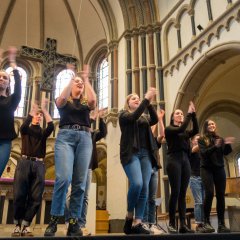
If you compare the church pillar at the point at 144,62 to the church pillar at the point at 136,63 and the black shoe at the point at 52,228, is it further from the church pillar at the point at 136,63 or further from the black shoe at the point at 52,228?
the black shoe at the point at 52,228

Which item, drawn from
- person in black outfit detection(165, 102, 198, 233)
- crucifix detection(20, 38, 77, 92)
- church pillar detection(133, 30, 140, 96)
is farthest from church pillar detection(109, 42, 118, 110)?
person in black outfit detection(165, 102, 198, 233)

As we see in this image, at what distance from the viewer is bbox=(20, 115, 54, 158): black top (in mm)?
4051

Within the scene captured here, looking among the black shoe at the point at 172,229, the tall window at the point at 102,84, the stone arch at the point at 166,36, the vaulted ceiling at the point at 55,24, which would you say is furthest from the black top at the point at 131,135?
the vaulted ceiling at the point at 55,24

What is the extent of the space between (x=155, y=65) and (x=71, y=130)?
767cm

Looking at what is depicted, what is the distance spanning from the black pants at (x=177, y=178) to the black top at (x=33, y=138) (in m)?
1.57

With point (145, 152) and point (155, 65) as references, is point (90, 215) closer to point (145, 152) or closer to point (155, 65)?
point (145, 152)

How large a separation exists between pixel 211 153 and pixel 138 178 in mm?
1287

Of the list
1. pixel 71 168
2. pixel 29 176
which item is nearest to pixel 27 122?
pixel 29 176

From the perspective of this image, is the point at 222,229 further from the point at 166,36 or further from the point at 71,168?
the point at 166,36

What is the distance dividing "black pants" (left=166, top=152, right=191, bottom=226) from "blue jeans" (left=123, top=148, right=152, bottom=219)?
0.30 m

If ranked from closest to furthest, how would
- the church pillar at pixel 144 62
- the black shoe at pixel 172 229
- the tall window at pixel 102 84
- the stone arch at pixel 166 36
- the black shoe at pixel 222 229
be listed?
the black shoe at pixel 172 229 < the black shoe at pixel 222 229 < the stone arch at pixel 166 36 < the church pillar at pixel 144 62 < the tall window at pixel 102 84

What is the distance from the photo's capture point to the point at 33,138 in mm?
4117

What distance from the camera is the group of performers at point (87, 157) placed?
2.90 metres

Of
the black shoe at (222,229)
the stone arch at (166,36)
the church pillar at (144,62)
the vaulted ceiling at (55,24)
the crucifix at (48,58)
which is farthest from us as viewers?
the vaulted ceiling at (55,24)
